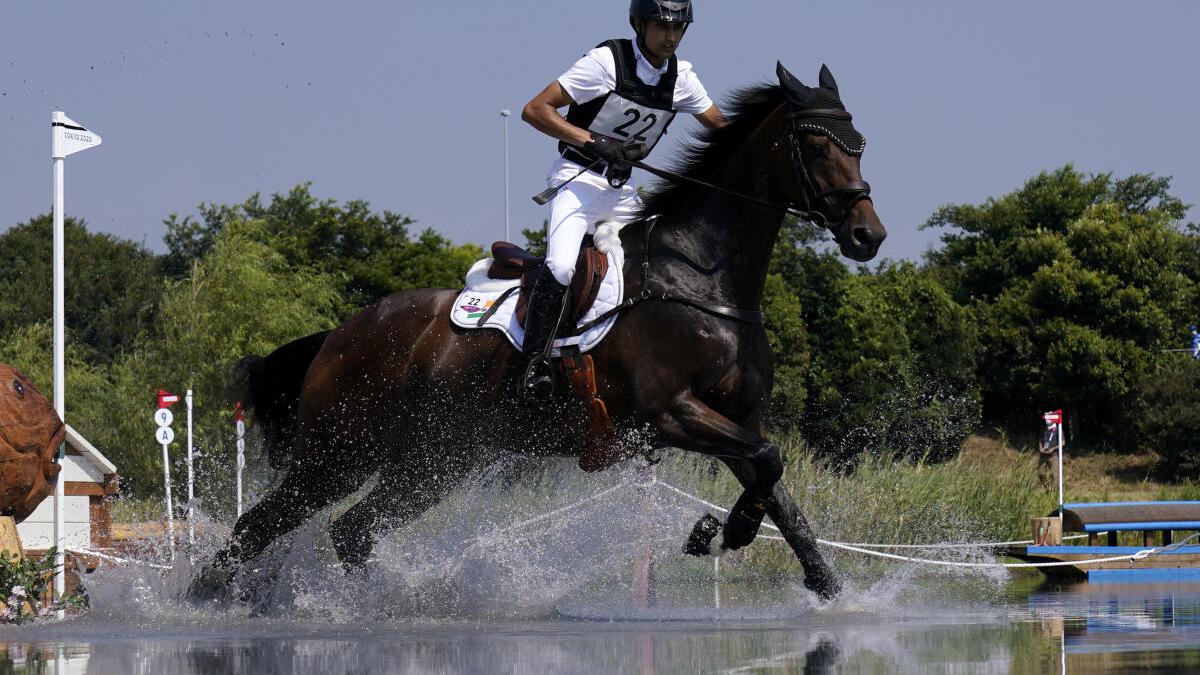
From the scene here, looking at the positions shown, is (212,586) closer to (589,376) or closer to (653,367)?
(589,376)

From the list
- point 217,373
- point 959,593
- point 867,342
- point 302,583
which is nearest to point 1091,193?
point 867,342

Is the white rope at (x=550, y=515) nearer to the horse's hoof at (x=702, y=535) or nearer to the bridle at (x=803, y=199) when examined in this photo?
the horse's hoof at (x=702, y=535)

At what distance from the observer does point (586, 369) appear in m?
7.38

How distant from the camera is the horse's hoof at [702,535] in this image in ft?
25.1

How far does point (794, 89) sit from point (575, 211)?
1207mm

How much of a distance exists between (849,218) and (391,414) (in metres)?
2.85

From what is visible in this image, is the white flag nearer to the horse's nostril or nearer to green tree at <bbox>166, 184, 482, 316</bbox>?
the horse's nostril

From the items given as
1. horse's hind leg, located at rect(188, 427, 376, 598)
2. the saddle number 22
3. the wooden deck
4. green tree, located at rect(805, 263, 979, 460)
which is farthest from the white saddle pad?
green tree, located at rect(805, 263, 979, 460)

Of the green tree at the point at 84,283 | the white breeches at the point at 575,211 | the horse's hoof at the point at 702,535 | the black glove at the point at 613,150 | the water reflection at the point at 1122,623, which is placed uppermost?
the green tree at the point at 84,283

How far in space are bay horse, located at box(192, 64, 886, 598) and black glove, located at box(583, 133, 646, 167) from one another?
28 centimetres

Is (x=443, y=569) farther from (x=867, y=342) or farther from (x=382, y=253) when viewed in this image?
(x=382, y=253)

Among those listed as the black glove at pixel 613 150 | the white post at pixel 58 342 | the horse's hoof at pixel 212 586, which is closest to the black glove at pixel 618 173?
the black glove at pixel 613 150

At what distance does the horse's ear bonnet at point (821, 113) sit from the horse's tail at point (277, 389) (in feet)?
10.7

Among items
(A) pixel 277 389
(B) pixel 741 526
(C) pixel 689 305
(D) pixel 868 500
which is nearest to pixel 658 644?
(B) pixel 741 526
